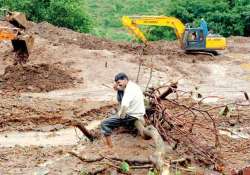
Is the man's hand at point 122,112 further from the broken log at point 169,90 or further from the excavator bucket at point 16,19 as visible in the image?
the excavator bucket at point 16,19

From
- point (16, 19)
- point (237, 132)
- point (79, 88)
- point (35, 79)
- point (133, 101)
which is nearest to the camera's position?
point (133, 101)

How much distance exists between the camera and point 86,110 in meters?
18.6

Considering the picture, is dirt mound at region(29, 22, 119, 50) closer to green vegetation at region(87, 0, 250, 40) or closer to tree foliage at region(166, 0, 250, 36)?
green vegetation at region(87, 0, 250, 40)

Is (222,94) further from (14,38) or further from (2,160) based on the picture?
(2,160)

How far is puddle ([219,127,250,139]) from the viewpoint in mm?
16250

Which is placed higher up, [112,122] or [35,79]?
[112,122]

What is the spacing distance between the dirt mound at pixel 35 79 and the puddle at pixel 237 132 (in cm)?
746

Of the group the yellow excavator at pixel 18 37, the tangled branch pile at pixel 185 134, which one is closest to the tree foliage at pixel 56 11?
the yellow excavator at pixel 18 37

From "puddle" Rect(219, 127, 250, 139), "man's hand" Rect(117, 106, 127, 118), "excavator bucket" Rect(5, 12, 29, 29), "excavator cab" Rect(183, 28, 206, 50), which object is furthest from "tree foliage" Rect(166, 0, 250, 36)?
"man's hand" Rect(117, 106, 127, 118)

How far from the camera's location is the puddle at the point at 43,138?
15.8 meters

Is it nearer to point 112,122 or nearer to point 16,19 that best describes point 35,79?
point 16,19

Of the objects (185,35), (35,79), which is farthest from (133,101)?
(185,35)

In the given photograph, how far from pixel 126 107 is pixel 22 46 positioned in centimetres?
857

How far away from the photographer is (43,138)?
53.3ft
